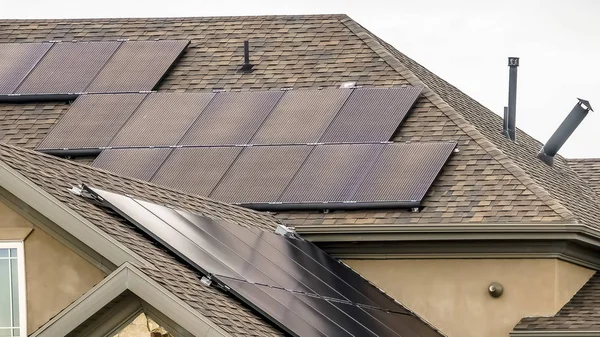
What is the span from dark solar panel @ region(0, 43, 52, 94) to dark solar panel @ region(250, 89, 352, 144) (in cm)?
489

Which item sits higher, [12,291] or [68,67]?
[68,67]

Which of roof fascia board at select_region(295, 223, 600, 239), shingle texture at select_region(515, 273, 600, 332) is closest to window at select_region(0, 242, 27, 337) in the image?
roof fascia board at select_region(295, 223, 600, 239)

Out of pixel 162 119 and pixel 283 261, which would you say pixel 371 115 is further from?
pixel 283 261

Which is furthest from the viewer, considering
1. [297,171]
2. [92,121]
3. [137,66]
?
[137,66]

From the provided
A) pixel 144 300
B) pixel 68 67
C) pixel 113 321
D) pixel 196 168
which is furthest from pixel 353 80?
pixel 144 300

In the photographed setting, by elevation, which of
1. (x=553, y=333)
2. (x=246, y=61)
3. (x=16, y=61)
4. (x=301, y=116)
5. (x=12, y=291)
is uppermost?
(x=246, y=61)

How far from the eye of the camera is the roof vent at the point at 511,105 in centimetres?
2788

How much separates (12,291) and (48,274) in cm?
42

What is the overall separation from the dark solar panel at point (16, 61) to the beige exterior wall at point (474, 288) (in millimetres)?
7488

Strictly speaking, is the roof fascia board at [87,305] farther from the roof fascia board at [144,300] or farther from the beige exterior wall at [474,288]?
the beige exterior wall at [474,288]

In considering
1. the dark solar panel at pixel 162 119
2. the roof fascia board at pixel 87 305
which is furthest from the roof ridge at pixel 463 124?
the roof fascia board at pixel 87 305

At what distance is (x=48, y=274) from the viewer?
16.5 metres

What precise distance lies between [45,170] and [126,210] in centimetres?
98

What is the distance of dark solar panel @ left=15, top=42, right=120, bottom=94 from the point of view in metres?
27.5
